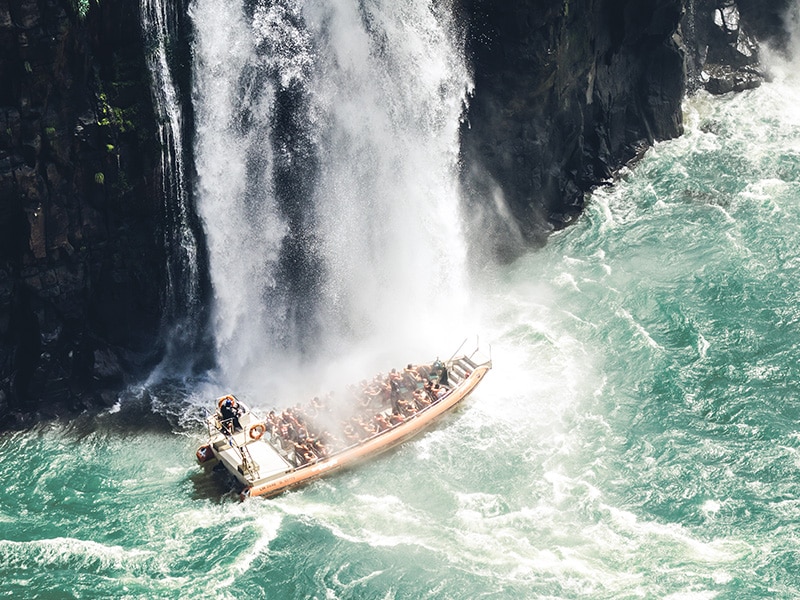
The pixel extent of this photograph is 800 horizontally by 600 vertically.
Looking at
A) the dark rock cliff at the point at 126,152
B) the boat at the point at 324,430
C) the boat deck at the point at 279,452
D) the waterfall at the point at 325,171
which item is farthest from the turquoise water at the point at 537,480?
the waterfall at the point at 325,171

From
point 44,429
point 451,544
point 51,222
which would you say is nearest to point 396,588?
point 451,544

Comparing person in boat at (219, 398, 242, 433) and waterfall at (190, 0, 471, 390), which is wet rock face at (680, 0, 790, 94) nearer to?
waterfall at (190, 0, 471, 390)

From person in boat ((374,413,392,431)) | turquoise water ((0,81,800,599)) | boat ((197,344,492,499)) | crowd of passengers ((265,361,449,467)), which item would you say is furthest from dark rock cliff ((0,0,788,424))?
person in boat ((374,413,392,431))

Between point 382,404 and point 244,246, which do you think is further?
point 244,246

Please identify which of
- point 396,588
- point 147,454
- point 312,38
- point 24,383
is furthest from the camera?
point 312,38

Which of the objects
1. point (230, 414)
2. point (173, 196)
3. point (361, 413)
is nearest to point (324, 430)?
point (361, 413)

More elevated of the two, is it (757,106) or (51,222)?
(757,106)

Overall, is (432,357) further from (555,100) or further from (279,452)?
(555,100)

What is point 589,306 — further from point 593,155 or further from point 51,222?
point 51,222

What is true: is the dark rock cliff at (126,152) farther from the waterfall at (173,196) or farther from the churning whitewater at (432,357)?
the churning whitewater at (432,357)
